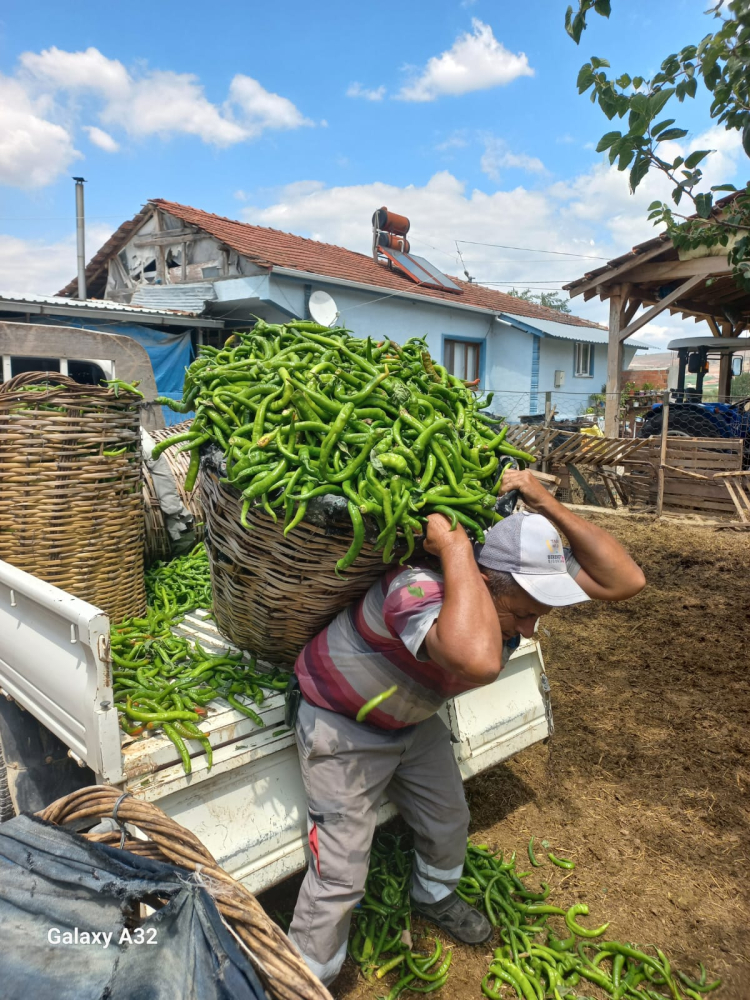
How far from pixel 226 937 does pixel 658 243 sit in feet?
40.4

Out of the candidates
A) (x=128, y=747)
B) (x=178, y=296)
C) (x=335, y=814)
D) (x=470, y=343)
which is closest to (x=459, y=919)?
(x=335, y=814)

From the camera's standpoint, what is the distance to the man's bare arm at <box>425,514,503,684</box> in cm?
197

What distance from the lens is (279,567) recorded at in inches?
89.4

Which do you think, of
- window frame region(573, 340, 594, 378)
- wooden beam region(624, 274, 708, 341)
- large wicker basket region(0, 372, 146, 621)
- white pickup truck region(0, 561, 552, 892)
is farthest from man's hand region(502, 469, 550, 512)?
window frame region(573, 340, 594, 378)

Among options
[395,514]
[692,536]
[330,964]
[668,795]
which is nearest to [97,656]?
[395,514]

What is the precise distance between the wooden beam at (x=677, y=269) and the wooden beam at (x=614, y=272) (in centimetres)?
30

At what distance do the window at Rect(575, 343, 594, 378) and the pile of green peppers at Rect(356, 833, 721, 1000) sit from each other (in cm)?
2273

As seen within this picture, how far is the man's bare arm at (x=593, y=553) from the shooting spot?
2.63 meters

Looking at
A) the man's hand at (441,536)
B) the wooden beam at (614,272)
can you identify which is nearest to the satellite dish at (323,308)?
the wooden beam at (614,272)

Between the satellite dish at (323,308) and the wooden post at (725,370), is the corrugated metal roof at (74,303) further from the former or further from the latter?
the wooden post at (725,370)

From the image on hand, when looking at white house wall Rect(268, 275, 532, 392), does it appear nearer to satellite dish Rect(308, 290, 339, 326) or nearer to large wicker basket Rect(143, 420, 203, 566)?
satellite dish Rect(308, 290, 339, 326)

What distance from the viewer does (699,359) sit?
45.4ft

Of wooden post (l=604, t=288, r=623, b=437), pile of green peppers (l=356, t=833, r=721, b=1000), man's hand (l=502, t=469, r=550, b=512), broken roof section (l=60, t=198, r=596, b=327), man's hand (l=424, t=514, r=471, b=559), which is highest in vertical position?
broken roof section (l=60, t=198, r=596, b=327)

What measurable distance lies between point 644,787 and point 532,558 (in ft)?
8.34
